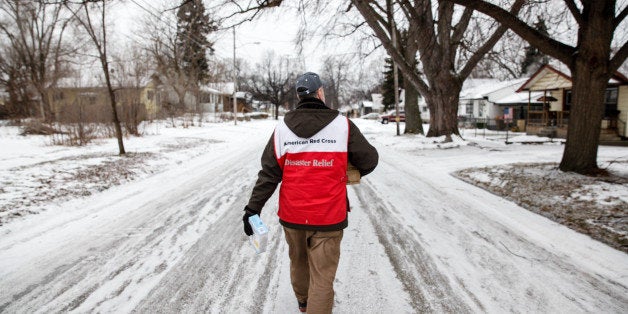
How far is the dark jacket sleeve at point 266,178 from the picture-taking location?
8.52 feet

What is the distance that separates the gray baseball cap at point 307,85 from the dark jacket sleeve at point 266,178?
42cm

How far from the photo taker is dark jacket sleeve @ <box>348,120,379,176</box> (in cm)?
254

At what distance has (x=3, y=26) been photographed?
3225cm

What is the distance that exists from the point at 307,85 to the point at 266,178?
749 millimetres

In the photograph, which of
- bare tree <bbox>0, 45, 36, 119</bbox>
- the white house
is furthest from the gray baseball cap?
bare tree <bbox>0, 45, 36, 119</bbox>

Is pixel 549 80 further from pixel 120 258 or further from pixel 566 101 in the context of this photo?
pixel 120 258

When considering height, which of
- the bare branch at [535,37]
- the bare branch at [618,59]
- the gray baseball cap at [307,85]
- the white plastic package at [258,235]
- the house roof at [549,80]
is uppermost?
the house roof at [549,80]

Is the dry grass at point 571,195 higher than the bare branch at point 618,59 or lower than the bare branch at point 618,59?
lower

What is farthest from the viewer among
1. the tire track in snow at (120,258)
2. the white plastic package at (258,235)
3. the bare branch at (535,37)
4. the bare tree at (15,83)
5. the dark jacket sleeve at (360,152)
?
the bare tree at (15,83)

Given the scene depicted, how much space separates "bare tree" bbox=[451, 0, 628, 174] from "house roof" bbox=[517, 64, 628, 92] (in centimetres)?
1389

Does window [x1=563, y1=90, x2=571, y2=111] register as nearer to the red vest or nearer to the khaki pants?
the red vest

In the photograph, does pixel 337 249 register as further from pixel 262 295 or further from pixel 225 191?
pixel 225 191

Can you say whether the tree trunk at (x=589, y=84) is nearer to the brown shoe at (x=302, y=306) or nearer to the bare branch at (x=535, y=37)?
the bare branch at (x=535, y=37)

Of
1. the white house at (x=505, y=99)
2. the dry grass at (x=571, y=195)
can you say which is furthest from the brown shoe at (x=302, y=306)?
the white house at (x=505, y=99)
